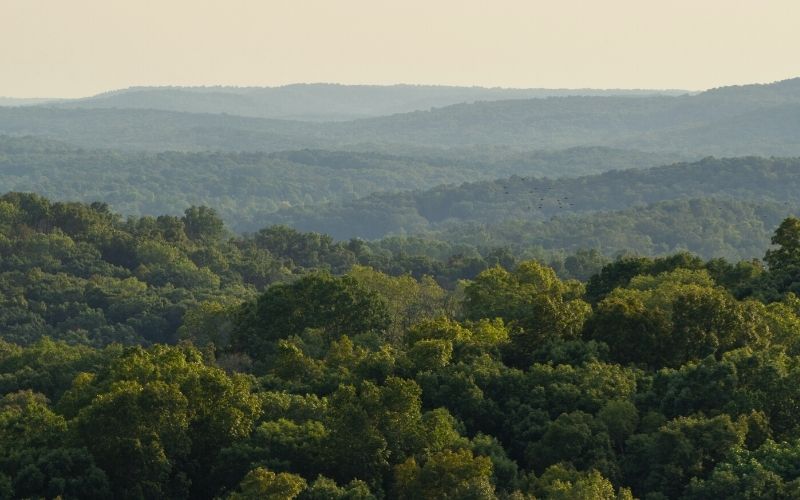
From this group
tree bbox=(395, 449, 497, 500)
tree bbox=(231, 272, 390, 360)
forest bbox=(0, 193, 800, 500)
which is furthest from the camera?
tree bbox=(231, 272, 390, 360)

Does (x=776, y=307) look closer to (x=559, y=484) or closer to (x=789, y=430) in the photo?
(x=789, y=430)

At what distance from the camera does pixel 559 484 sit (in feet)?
138

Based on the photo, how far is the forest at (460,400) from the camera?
4478cm

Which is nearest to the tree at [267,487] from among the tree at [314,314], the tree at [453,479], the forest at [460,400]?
the forest at [460,400]

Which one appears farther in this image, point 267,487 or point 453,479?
point 453,479

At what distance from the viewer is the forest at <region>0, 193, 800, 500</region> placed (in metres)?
44.8

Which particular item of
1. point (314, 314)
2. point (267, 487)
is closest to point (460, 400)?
point (267, 487)

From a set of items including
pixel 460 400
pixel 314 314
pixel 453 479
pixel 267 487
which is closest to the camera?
pixel 267 487

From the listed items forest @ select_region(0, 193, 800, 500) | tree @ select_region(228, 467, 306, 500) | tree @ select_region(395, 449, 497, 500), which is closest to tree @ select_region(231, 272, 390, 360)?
forest @ select_region(0, 193, 800, 500)

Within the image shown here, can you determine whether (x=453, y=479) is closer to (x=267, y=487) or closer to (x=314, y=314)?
(x=267, y=487)

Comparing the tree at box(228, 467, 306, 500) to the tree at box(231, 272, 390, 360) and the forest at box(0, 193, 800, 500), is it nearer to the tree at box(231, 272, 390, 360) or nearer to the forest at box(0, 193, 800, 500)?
the forest at box(0, 193, 800, 500)

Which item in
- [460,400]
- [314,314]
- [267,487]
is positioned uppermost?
[267,487]

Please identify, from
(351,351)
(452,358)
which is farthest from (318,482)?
(351,351)

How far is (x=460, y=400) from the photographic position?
171ft
